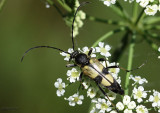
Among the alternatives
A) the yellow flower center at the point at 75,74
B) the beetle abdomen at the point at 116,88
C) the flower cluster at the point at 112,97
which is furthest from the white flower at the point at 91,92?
the yellow flower center at the point at 75,74

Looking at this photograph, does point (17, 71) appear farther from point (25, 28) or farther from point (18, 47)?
point (25, 28)

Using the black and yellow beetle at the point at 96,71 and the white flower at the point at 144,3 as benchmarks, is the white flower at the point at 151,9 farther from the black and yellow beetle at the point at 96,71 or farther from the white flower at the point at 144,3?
the black and yellow beetle at the point at 96,71

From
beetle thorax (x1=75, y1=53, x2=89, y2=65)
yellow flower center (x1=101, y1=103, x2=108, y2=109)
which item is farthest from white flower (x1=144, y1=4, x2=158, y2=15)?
yellow flower center (x1=101, y1=103, x2=108, y2=109)

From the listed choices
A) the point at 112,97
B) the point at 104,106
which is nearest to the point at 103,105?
the point at 104,106

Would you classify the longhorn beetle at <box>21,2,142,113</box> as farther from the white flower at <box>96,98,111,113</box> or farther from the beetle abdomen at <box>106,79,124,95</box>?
the white flower at <box>96,98,111,113</box>

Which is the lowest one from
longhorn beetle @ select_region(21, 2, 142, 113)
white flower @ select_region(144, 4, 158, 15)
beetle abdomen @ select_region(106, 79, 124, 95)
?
beetle abdomen @ select_region(106, 79, 124, 95)

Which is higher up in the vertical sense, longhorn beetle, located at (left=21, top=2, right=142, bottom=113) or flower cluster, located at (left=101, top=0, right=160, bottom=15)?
flower cluster, located at (left=101, top=0, right=160, bottom=15)

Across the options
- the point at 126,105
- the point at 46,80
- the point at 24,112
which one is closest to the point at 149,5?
the point at 126,105

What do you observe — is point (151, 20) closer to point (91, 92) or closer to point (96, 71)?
point (96, 71)
